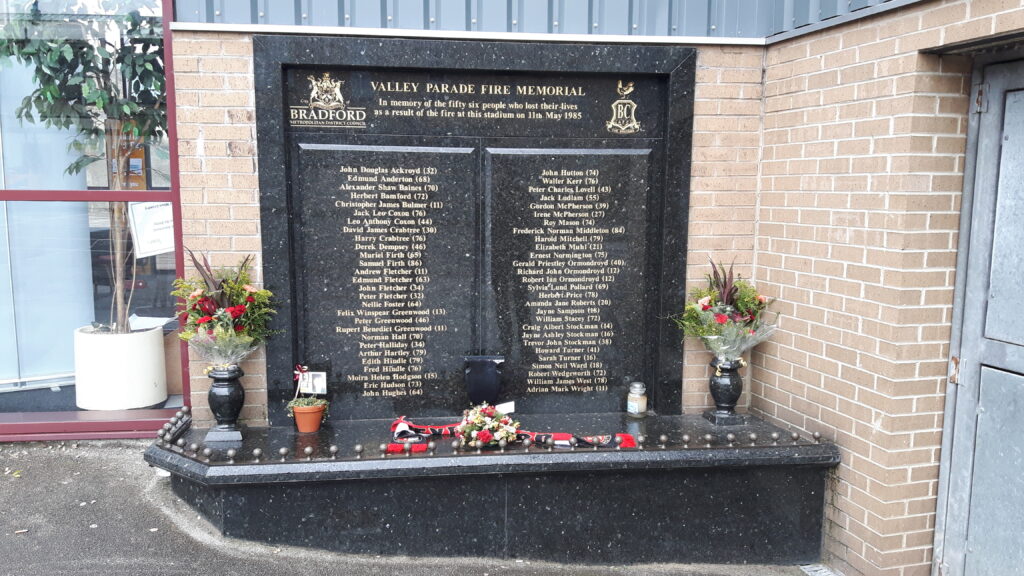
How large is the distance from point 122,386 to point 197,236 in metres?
1.69

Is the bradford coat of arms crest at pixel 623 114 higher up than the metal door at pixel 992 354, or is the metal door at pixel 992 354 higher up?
the bradford coat of arms crest at pixel 623 114

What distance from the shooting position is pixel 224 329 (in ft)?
12.6

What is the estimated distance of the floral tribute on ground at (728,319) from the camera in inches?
162

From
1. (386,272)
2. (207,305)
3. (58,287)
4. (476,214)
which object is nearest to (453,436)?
(386,272)

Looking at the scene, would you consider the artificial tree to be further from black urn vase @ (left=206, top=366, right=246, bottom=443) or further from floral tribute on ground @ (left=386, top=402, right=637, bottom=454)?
floral tribute on ground @ (left=386, top=402, right=637, bottom=454)

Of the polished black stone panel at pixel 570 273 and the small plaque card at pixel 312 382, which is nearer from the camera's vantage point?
the small plaque card at pixel 312 382

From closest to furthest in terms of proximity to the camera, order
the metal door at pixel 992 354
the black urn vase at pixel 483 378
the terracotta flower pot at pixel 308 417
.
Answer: the metal door at pixel 992 354 < the terracotta flower pot at pixel 308 417 < the black urn vase at pixel 483 378

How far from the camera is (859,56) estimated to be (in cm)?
354

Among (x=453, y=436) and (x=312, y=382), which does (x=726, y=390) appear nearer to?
(x=453, y=436)

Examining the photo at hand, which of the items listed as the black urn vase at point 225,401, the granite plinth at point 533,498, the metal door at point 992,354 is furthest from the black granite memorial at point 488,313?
the metal door at point 992,354

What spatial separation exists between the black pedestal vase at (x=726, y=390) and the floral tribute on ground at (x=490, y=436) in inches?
25.2

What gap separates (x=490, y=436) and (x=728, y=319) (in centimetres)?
151

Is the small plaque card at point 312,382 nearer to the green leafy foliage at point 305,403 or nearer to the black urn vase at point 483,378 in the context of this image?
the green leafy foliage at point 305,403

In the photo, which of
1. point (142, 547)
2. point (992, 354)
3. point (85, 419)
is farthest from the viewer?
point (85, 419)
